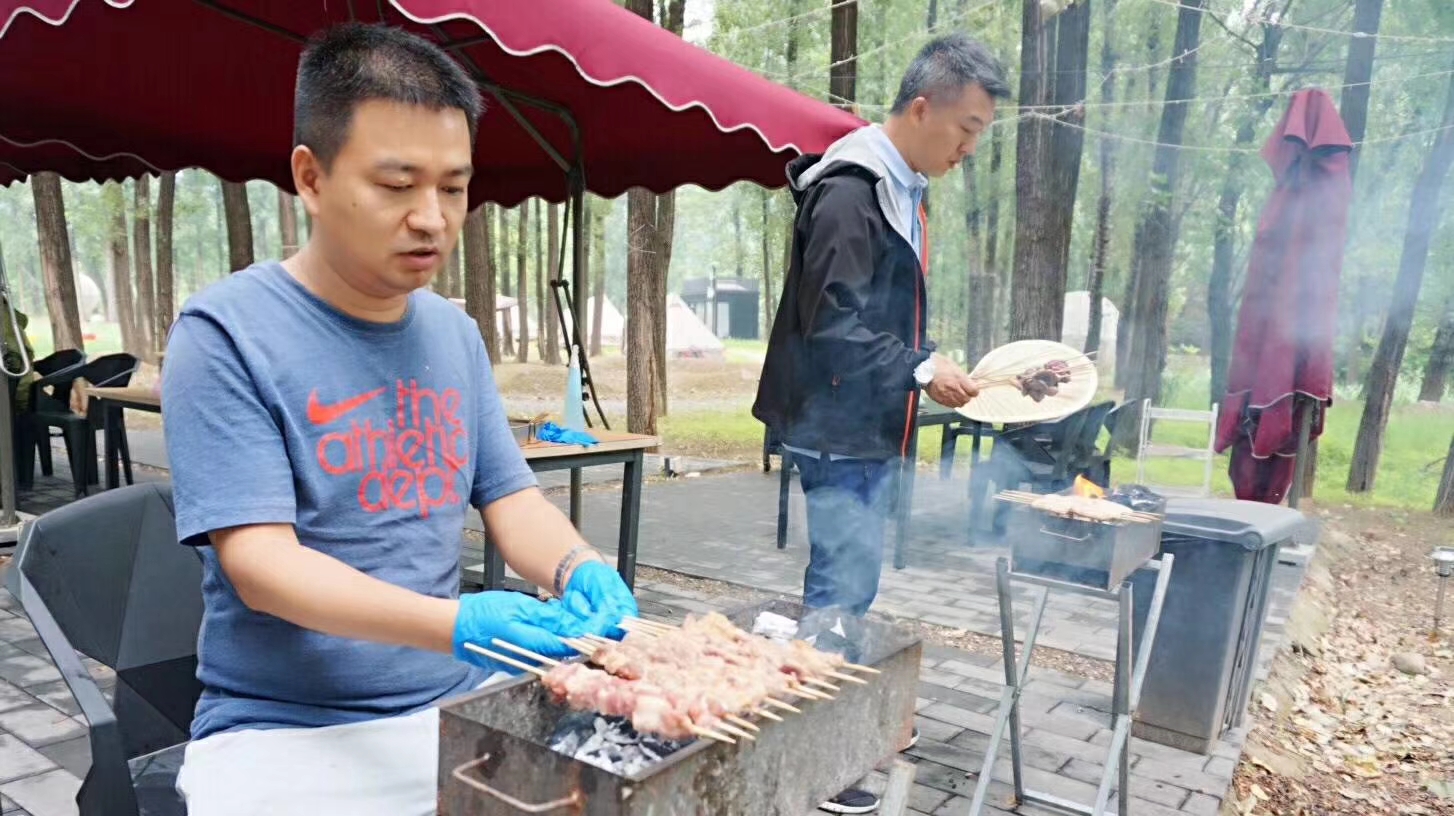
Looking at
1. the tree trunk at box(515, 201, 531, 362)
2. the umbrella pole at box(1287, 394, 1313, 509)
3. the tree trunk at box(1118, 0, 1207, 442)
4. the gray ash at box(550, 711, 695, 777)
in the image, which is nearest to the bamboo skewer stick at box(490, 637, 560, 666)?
the gray ash at box(550, 711, 695, 777)

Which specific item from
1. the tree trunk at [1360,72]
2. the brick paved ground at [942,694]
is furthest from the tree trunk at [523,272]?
the brick paved ground at [942,694]

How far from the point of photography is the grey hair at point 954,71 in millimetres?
2895

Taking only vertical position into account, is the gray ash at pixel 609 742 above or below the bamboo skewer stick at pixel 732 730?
below

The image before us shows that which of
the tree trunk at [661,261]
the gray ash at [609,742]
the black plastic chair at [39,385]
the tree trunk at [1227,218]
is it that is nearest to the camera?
the gray ash at [609,742]

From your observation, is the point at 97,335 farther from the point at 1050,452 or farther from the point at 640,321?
the point at 1050,452

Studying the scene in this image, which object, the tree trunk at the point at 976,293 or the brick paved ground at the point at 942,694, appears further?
the tree trunk at the point at 976,293

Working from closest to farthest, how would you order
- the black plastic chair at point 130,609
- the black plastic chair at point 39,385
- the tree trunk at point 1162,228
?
→ the black plastic chair at point 130,609 < the black plastic chair at point 39,385 < the tree trunk at point 1162,228

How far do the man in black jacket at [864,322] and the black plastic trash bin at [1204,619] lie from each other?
1.28m

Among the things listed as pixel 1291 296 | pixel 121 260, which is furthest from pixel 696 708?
pixel 121 260

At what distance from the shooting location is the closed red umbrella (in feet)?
20.7

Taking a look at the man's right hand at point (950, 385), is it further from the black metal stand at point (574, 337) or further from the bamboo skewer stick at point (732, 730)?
the black metal stand at point (574, 337)

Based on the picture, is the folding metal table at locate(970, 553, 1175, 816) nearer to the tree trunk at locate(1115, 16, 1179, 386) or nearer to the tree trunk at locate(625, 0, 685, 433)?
the tree trunk at locate(625, 0, 685, 433)

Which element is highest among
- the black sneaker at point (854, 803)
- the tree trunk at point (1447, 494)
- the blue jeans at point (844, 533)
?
the blue jeans at point (844, 533)

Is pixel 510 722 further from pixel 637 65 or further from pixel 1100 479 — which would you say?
pixel 1100 479
